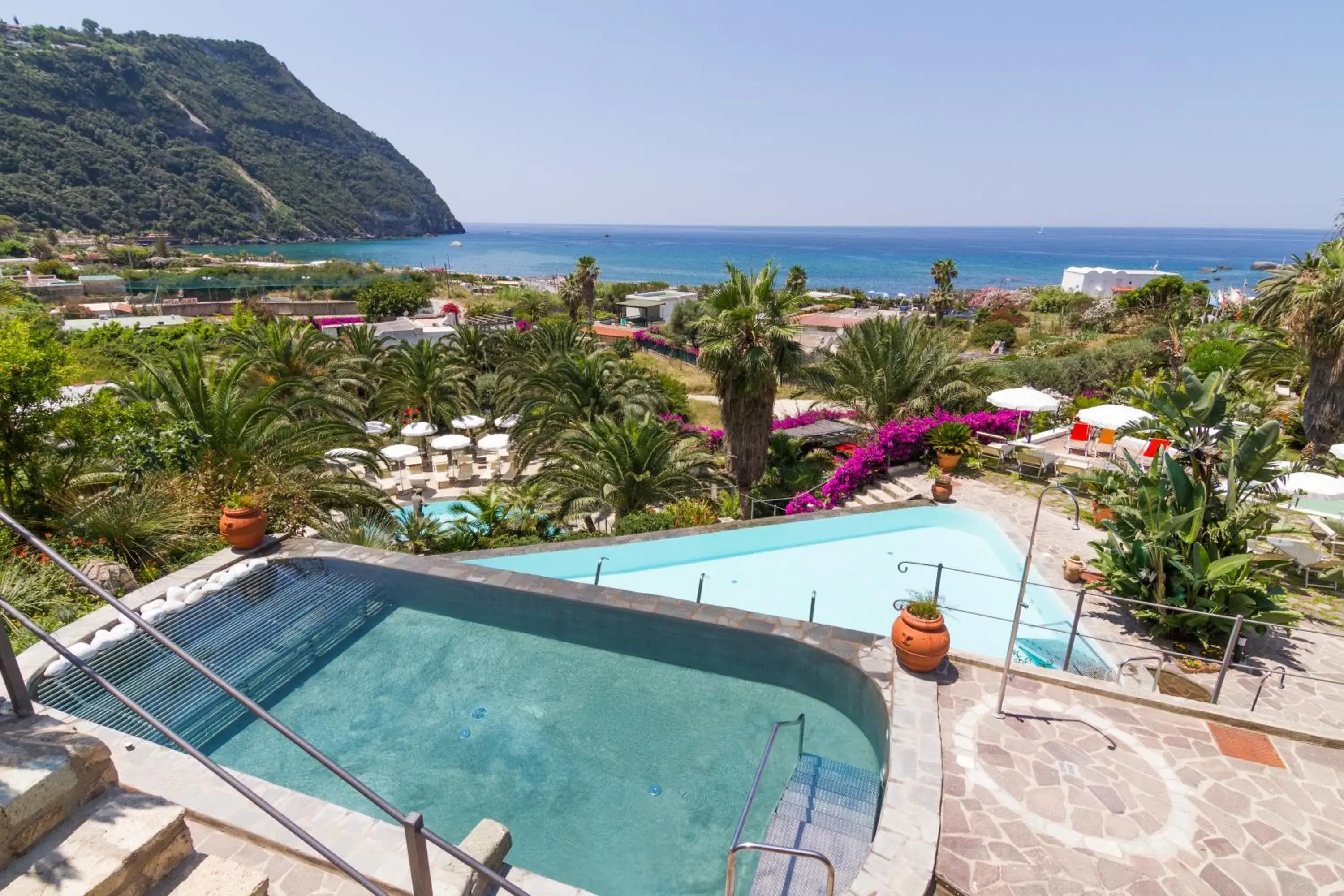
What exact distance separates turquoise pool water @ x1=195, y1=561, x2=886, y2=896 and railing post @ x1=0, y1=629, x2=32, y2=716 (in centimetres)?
307

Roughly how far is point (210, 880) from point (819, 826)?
4731 mm

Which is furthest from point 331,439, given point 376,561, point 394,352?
point 394,352

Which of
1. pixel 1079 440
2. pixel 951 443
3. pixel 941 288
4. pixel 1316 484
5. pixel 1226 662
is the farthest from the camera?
pixel 941 288

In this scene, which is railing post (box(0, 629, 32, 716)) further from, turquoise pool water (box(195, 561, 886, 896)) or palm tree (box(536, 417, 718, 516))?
palm tree (box(536, 417, 718, 516))

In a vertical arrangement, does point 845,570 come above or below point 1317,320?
below

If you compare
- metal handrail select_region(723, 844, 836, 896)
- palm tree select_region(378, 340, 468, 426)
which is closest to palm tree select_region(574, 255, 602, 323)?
palm tree select_region(378, 340, 468, 426)

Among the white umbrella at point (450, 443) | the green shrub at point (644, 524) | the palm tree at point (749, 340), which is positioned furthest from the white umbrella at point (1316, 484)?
the white umbrella at point (450, 443)

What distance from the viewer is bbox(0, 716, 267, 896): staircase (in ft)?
11.8

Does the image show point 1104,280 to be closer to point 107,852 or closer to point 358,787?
point 358,787

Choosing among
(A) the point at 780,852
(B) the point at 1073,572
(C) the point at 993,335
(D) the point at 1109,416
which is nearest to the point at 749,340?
(B) the point at 1073,572

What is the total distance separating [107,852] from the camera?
3744 millimetres

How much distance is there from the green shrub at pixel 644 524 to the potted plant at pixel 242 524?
6.71 metres

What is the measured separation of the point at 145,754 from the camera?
5.88 meters

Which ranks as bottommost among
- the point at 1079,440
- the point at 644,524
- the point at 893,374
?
the point at 644,524
